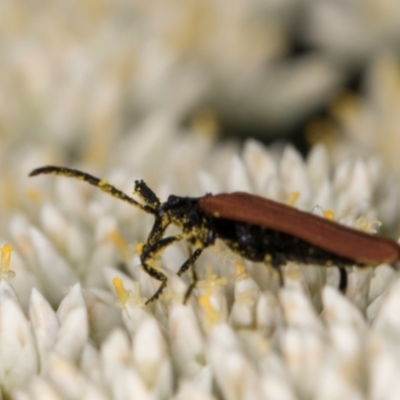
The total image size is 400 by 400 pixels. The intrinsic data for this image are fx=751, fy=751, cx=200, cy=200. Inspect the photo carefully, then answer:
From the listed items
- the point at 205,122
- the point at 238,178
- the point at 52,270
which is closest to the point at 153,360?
the point at 52,270

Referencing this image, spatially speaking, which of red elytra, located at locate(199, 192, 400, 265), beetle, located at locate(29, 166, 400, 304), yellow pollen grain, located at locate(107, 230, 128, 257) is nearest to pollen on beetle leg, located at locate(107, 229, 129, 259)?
yellow pollen grain, located at locate(107, 230, 128, 257)

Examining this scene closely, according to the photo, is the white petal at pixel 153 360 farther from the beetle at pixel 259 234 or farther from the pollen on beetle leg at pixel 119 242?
the pollen on beetle leg at pixel 119 242

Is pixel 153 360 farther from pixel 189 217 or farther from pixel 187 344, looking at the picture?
pixel 189 217

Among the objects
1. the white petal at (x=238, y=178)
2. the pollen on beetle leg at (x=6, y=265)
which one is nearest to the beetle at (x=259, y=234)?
the pollen on beetle leg at (x=6, y=265)

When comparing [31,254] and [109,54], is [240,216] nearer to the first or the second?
[31,254]

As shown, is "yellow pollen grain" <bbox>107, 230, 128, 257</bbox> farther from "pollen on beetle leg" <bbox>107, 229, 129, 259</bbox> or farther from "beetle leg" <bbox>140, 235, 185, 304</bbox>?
"beetle leg" <bbox>140, 235, 185, 304</bbox>

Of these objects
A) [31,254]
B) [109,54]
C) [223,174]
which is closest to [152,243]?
[31,254]
